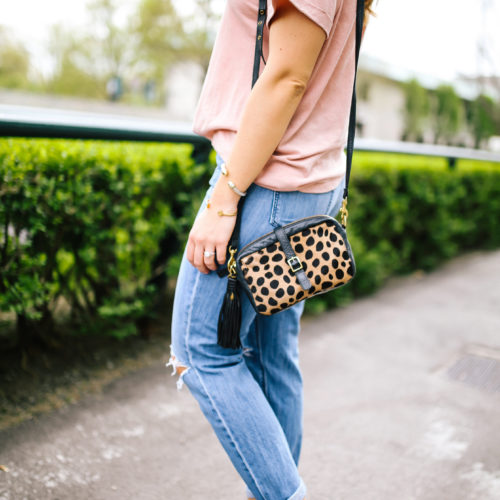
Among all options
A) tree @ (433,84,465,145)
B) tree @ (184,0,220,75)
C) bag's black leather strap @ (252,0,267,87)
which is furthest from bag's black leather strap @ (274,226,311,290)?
tree @ (433,84,465,145)

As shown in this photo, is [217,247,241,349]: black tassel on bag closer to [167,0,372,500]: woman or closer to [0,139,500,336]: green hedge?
[167,0,372,500]: woman

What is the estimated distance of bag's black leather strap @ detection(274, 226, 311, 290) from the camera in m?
1.27

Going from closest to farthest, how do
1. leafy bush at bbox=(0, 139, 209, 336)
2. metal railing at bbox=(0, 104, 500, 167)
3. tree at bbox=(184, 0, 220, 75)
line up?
metal railing at bbox=(0, 104, 500, 167) < leafy bush at bbox=(0, 139, 209, 336) < tree at bbox=(184, 0, 220, 75)

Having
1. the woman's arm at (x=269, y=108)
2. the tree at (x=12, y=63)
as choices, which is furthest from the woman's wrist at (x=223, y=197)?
the tree at (x=12, y=63)

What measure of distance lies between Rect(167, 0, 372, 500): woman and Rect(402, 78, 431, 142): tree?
40.2 m

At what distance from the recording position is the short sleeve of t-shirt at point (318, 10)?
1.12 meters

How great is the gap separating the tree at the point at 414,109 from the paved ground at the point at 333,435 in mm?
38161

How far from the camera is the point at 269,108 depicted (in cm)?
119

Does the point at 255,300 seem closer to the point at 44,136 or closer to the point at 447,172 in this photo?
the point at 44,136

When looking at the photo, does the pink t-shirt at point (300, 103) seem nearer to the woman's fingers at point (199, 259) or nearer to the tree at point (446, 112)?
the woman's fingers at point (199, 259)

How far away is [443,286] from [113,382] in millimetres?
3361

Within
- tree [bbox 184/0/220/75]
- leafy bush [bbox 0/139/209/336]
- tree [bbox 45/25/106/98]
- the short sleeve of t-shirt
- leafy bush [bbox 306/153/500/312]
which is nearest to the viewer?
the short sleeve of t-shirt

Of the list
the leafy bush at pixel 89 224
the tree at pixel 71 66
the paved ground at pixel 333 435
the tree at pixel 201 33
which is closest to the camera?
the paved ground at pixel 333 435

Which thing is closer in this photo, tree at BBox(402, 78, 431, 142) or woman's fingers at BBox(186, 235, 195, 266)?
woman's fingers at BBox(186, 235, 195, 266)
